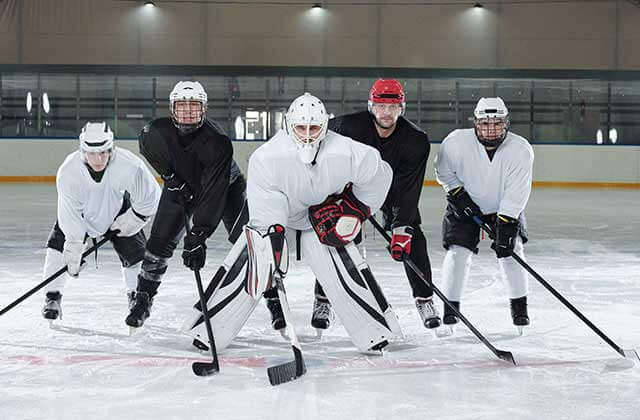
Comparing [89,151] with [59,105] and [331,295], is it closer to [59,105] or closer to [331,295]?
[331,295]

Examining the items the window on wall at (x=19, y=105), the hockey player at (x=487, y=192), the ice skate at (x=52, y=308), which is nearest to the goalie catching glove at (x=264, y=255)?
the hockey player at (x=487, y=192)

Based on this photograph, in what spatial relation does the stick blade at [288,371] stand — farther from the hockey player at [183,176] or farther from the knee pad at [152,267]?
the knee pad at [152,267]

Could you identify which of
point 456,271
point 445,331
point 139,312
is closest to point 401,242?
point 456,271

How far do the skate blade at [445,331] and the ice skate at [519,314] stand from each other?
259 millimetres

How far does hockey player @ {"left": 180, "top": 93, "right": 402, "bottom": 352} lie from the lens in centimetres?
328

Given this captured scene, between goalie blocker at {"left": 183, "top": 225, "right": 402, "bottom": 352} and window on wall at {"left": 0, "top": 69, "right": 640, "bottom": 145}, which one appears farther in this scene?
window on wall at {"left": 0, "top": 69, "right": 640, "bottom": 145}

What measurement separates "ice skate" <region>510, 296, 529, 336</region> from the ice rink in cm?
6

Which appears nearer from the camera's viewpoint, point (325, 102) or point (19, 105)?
point (19, 105)

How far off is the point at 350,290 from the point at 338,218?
0.98 ft

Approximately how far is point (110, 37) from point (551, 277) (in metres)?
12.0

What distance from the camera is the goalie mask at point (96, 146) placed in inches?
147

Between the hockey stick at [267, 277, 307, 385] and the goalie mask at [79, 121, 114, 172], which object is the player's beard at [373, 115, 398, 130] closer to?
the hockey stick at [267, 277, 307, 385]

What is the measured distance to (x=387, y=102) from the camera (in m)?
3.70

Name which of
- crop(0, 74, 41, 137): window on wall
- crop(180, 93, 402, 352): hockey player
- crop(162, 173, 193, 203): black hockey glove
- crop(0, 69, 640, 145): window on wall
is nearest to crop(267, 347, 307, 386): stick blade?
crop(180, 93, 402, 352): hockey player
